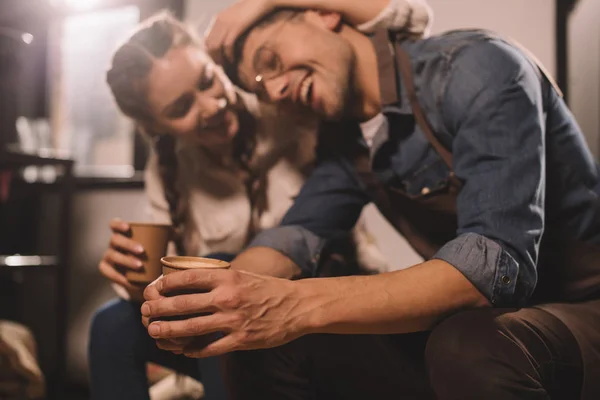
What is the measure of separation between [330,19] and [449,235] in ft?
1.63

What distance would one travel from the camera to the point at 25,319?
2.34 meters

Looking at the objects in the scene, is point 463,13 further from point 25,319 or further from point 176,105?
point 25,319

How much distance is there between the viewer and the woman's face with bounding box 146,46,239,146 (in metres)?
1.30

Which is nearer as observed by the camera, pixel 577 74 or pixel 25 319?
pixel 577 74

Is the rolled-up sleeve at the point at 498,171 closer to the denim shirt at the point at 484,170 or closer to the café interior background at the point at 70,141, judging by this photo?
the denim shirt at the point at 484,170

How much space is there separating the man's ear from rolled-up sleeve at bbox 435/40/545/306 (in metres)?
0.31

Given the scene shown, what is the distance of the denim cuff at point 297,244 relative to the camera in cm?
110

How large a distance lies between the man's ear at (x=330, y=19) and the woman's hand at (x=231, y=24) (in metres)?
0.11

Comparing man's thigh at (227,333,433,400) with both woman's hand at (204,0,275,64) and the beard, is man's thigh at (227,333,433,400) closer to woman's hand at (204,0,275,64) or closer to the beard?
the beard

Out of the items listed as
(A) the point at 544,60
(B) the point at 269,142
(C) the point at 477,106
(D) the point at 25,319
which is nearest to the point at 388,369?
(C) the point at 477,106

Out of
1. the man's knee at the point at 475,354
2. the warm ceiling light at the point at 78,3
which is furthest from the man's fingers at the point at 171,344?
the warm ceiling light at the point at 78,3

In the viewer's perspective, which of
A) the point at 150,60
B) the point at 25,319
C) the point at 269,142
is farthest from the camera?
the point at 25,319

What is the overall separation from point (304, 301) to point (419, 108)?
464 mm

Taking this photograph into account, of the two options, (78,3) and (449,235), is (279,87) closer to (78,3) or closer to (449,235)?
(449,235)
